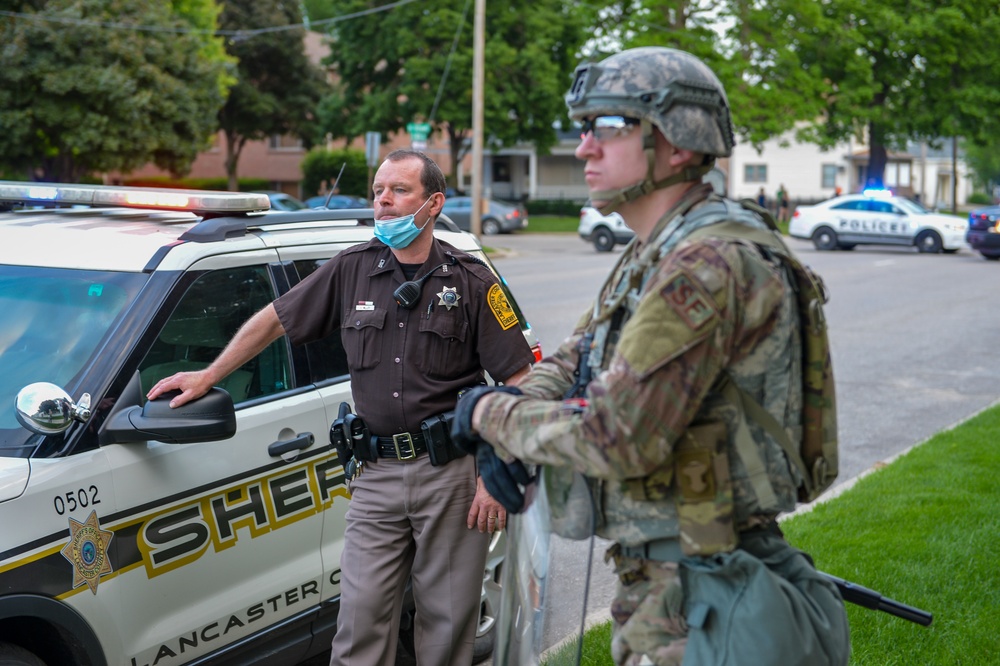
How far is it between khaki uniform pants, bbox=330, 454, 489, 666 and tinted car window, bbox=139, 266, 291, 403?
60 centimetres

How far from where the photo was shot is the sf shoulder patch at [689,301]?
1969 mm

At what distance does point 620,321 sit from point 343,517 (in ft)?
6.45

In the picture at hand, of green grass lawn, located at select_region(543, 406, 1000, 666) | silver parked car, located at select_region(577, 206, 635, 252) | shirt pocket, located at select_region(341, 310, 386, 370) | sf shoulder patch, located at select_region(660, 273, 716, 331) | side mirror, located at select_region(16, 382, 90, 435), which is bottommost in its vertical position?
green grass lawn, located at select_region(543, 406, 1000, 666)

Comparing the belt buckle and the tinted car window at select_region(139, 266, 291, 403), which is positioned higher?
the tinted car window at select_region(139, 266, 291, 403)

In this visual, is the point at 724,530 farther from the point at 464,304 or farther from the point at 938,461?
the point at 938,461

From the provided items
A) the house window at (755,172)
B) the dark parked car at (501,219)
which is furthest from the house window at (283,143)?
the house window at (755,172)

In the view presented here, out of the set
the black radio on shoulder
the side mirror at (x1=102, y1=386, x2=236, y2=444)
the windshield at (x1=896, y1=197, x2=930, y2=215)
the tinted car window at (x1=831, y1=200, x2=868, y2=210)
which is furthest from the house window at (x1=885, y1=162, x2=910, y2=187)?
the side mirror at (x1=102, y1=386, x2=236, y2=444)

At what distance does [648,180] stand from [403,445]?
57.7 inches

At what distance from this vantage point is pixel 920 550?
521cm

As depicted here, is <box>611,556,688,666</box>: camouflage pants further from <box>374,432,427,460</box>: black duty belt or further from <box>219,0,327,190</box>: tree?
<box>219,0,327,190</box>: tree

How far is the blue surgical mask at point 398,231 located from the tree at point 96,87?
2389cm

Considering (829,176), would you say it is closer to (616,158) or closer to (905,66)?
(905,66)

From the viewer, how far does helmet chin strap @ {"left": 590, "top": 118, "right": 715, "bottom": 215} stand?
87.6 inches

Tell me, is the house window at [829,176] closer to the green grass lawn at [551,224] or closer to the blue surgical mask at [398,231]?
the green grass lawn at [551,224]
